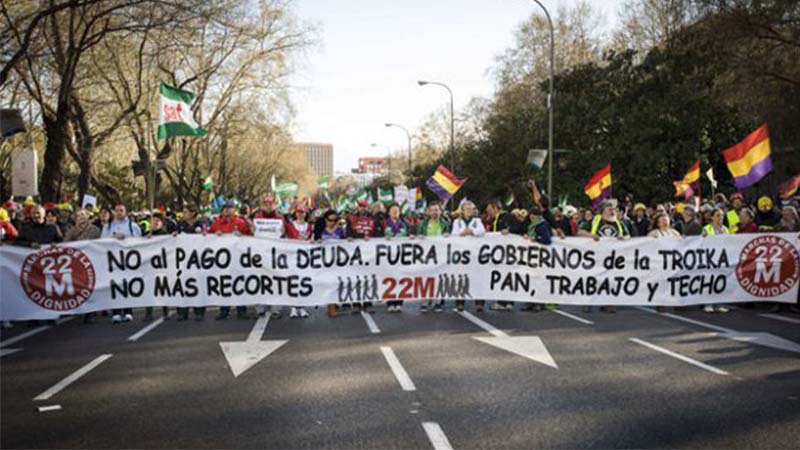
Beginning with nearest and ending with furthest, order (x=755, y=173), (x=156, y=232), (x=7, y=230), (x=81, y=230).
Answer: (x=81, y=230)
(x=156, y=232)
(x=7, y=230)
(x=755, y=173)

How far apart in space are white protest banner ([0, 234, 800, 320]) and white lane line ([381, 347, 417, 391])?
2.33 metres

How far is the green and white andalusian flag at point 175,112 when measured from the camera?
17641 mm

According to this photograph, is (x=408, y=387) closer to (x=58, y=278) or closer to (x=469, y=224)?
(x=58, y=278)

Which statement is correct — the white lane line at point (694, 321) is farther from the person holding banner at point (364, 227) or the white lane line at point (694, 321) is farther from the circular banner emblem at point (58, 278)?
the circular banner emblem at point (58, 278)

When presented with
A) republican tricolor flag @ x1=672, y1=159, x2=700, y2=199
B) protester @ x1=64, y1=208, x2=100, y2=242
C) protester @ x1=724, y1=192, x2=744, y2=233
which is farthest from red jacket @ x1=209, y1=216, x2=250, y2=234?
republican tricolor flag @ x1=672, y1=159, x2=700, y2=199

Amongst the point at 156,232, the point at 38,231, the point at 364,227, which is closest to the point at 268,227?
A: the point at 364,227

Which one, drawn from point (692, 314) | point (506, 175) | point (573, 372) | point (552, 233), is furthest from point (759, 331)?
point (506, 175)

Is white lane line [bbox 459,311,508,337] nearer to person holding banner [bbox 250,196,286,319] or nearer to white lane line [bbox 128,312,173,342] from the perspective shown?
person holding banner [bbox 250,196,286,319]

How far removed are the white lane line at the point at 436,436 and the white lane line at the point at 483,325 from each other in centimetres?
448

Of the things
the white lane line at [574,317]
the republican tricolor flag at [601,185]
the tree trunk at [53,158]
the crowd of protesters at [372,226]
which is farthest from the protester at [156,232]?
the tree trunk at [53,158]

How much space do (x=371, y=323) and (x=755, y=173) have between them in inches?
294

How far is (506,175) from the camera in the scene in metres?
48.0

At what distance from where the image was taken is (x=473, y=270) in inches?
465

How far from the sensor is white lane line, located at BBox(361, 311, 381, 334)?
35.8 ft
